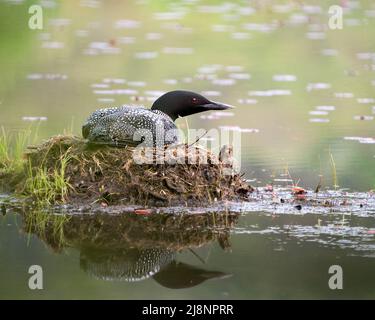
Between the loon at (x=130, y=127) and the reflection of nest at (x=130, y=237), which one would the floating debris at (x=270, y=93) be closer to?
the loon at (x=130, y=127)

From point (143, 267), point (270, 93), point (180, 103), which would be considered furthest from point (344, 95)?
point (143, 267)

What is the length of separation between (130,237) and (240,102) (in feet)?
19.9

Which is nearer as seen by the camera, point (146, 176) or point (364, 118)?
point (146, 176)

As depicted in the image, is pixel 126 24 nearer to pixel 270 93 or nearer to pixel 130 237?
pixel 270 93

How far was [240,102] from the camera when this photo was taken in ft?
A: 43.0

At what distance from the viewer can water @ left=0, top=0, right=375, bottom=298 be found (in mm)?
6570

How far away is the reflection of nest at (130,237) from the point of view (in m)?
6.75

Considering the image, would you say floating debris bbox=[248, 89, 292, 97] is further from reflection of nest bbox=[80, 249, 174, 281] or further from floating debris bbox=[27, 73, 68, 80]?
reflection of nest bbox=[80, 249, 174, 281]

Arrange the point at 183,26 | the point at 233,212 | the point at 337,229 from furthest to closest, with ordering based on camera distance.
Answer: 1. the point at 183,26
2. the point at 233,212
3. the point at 337,229

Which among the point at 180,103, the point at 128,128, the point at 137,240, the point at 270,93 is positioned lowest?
the point at 137,240

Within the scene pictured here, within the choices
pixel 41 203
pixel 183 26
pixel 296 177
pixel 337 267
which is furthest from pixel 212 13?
pixel 337 267

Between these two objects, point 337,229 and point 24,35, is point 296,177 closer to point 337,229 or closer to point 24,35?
point 337,229

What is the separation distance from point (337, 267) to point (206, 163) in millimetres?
2011

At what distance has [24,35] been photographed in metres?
17.3
